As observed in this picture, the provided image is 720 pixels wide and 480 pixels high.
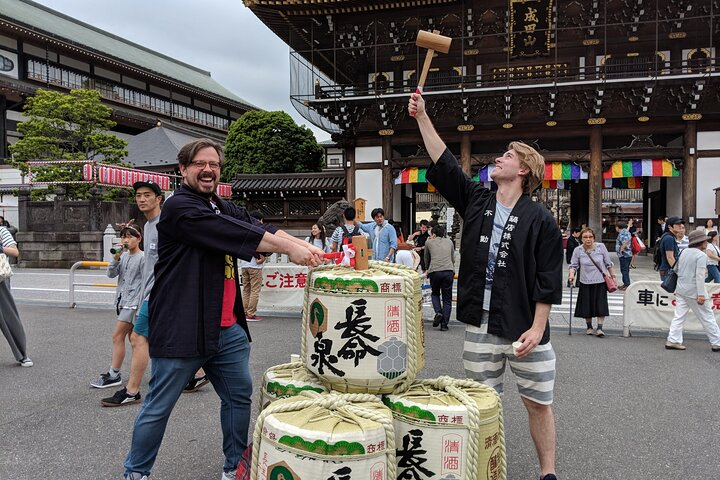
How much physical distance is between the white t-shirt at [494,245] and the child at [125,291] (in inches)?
126

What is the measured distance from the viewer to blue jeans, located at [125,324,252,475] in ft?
8.20

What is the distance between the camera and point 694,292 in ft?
20.7

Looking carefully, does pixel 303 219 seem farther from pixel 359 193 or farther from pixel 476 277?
pixel 476 277

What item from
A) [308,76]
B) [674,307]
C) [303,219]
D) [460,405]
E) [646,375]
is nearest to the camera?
[460,405]

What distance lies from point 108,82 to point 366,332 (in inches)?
1397

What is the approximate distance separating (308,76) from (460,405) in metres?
16.8

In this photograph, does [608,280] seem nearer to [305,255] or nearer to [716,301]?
[716,301]

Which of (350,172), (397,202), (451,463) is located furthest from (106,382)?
(397,202)

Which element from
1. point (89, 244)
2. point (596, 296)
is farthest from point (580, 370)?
point (89, 244)

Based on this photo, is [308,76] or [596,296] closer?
[596,296]

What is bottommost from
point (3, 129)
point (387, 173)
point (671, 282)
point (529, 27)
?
point (671, 282)

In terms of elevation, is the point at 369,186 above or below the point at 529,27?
below

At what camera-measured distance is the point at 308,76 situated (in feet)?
57.5

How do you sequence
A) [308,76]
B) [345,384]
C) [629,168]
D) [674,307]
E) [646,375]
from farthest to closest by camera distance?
[308,76]
[629,168]
[674,307]
[646,375]
[345,384]
